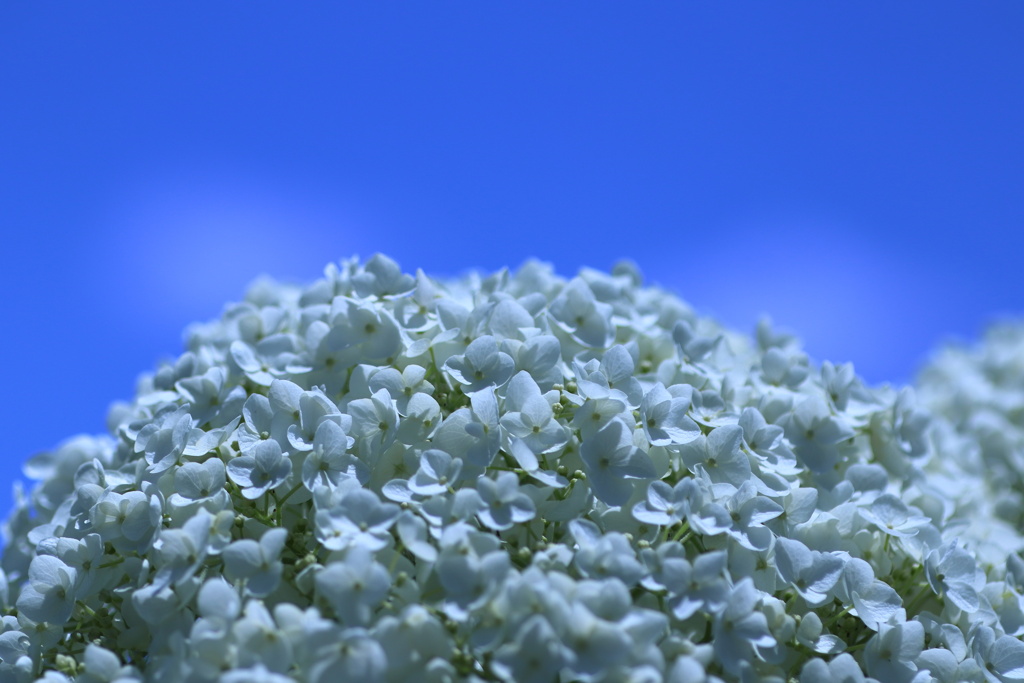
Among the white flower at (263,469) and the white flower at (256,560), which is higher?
the white flower at (263,469)

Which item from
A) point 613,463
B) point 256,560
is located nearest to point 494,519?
point 613,463

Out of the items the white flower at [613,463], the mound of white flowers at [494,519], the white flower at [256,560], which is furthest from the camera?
the white flower at [613,463]

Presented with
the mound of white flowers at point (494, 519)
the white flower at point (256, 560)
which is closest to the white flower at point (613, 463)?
the mound of white flowers at point (494, 519)

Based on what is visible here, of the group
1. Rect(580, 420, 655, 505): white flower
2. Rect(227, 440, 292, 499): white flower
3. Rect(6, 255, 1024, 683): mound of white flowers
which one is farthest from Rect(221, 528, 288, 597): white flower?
Rect(580, 420, 655, 505): white flower

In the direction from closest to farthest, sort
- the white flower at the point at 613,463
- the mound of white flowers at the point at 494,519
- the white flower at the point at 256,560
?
the mound of white flowers at the point at 494,519, the white flower at the point at 256,560, the white flower at the point at 613,463

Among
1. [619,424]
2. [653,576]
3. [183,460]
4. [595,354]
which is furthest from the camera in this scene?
[595,354]

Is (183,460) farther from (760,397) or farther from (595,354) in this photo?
(760,397)

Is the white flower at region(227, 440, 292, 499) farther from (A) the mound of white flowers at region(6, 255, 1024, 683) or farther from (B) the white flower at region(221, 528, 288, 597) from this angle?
(B) the white flower at region(221, 528, 288, 597)

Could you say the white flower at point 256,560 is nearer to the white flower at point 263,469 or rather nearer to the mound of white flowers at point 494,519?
the mound of white flowers at point 494,519

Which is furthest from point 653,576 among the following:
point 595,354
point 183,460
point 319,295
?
point 319,295
